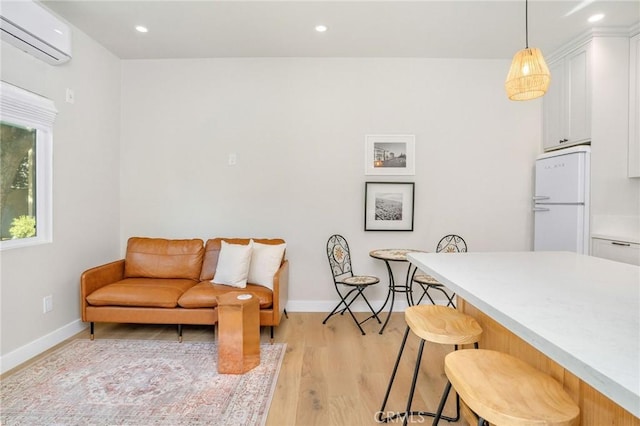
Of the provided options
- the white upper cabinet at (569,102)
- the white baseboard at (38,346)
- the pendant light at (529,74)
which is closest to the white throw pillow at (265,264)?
the white baseboard at (38,346)

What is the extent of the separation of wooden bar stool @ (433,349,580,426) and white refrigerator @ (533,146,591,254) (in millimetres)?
2629

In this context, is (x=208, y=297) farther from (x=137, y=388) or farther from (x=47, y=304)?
(x=47, y=304)

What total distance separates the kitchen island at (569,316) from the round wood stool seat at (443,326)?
0.62 ft

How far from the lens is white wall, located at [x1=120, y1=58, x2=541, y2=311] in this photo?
12.4 feet

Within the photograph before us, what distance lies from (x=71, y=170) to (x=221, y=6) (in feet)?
6.82

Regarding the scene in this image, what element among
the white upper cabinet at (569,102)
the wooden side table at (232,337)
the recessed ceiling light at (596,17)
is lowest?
the wooden side table at (232,337)

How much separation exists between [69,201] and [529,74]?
12.7 ft

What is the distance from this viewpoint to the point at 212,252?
347cm

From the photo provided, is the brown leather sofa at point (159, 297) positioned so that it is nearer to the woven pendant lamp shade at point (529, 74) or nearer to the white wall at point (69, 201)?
the white wall at point (69, 201)

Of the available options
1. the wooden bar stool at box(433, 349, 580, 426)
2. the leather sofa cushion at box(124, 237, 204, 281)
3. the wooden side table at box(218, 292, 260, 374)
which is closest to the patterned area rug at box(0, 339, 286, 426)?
the wooden side table at box(218, 292, 260, 374)

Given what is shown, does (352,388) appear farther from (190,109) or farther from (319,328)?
(190,109)

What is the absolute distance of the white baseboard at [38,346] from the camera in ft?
7.97

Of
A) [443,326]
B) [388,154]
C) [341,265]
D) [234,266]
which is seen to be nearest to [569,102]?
[388,154]

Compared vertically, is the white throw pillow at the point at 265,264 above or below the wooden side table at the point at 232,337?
above
